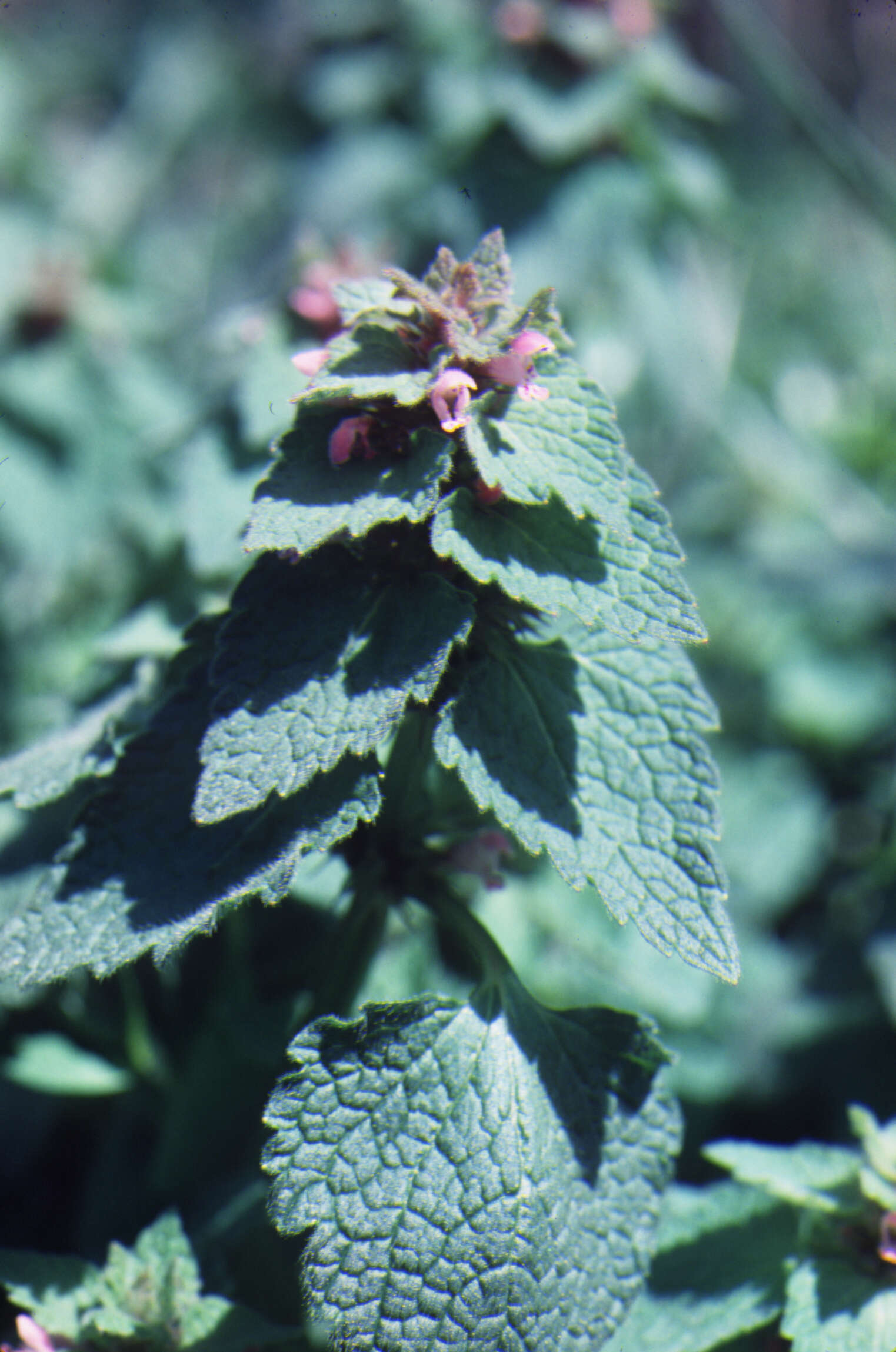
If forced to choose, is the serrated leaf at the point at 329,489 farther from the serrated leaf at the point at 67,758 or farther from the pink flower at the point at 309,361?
the serrated leaf at the point at 67,758

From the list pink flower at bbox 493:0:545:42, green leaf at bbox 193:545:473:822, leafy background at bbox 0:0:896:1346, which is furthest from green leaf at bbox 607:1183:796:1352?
pink flower at bbox 493:0:545:42

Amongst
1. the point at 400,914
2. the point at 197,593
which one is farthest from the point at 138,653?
the point at 400,914

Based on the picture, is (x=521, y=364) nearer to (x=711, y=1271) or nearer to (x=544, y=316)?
(x=544, y=316)

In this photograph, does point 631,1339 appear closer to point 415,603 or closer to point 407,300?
point 415,603

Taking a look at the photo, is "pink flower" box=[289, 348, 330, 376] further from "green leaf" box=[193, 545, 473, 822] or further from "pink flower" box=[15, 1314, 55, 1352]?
"pink flower" box=[15, 1314, 55, 1352]

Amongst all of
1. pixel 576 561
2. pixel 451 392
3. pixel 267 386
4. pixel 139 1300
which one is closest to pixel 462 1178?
pixel 139 1300
